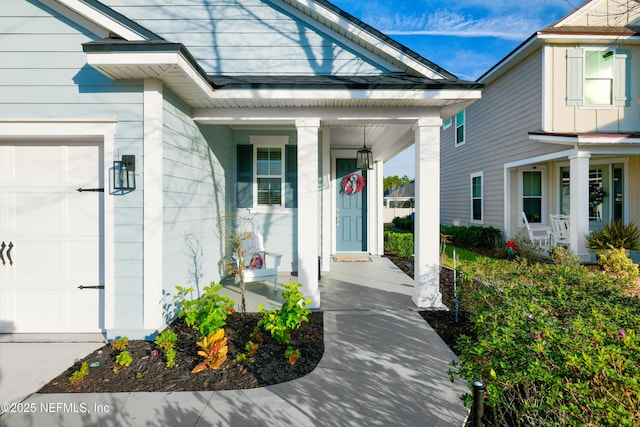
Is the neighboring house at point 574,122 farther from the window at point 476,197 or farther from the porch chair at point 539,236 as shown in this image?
the window at point 476,197

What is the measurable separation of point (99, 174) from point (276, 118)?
7.68 ft

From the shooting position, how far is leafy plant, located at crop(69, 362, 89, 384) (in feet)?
9.11

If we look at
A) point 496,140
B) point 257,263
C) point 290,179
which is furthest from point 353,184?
point 496,140

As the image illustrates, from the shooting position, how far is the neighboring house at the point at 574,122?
7.62m

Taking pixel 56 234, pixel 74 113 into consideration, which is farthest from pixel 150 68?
pixel 56 234

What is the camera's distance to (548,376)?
1485 millimetres

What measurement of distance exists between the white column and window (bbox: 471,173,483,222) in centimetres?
1135

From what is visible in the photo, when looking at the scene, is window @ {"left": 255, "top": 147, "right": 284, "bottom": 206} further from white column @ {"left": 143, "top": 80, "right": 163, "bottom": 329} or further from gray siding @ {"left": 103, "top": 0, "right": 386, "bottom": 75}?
white column @ {"left": 143, "top": 80, "right": 163, "bottom": 329}

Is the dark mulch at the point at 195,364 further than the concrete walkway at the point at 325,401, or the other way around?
the dark mulch at the point at 195,364

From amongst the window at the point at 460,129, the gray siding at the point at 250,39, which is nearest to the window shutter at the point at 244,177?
the gray siding at the point at 250,39

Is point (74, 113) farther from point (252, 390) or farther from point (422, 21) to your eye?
point (422, 21)

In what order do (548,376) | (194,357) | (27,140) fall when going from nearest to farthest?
(548,376) → (194,357) → (27,140)

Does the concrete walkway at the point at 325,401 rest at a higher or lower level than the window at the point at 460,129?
lower

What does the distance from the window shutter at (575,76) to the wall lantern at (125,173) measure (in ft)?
33.9
